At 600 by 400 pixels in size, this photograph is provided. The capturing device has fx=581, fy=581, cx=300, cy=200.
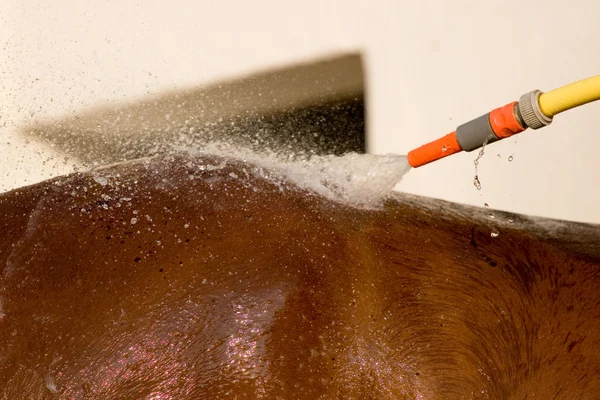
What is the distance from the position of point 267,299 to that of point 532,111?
15.4 inches

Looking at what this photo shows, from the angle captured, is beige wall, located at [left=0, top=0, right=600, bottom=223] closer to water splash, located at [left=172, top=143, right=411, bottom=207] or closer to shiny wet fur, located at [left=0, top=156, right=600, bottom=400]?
water splash, located at [left=172, top=143, right=411, bottom=207]

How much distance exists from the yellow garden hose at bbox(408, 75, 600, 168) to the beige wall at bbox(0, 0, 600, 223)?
484 mm

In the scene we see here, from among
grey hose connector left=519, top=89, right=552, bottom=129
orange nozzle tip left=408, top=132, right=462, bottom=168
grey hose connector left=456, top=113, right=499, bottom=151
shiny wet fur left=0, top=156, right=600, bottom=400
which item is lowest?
shiny wet fur left=0, top=156, right=600, bottom=400

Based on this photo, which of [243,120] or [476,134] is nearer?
[476,134]

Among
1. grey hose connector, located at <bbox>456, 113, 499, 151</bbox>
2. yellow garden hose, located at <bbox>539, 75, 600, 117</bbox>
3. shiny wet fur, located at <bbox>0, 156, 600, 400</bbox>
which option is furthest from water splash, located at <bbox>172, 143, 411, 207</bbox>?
yellow garden hose, located at <bbox>539, 75, 600, 117</bbox>

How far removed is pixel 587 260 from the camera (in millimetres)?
826

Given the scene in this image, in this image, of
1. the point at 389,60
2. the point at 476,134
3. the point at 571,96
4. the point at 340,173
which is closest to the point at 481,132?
the point at 476,134

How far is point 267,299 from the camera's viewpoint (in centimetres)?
74

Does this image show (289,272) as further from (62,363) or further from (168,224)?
(62,363)

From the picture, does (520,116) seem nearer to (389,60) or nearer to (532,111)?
(532,111)

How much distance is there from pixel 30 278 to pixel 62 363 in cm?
12

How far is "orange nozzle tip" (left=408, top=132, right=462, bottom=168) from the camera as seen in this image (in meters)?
0.77

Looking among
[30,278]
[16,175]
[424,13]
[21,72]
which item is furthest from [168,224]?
[424,13]

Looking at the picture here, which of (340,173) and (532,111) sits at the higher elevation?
(532,111)
